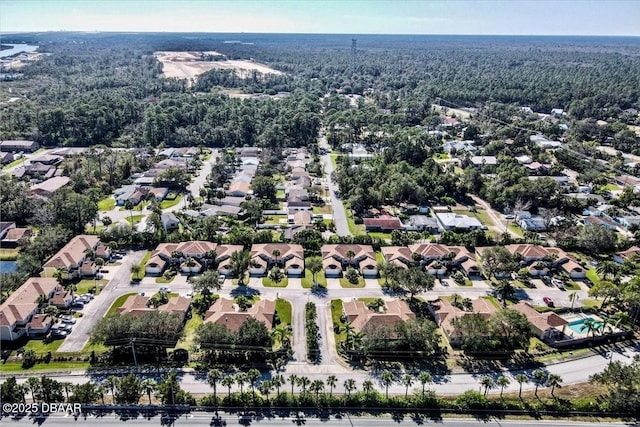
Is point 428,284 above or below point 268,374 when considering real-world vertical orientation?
above

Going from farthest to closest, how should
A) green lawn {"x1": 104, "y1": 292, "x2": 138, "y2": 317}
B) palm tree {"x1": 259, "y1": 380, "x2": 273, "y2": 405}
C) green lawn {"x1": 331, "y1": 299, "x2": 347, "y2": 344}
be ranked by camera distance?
green lawn {"x1": 104, "y1": 292, "x2": 138, "y2": 317}
green lawn {"x1": 331, "y1": 299, "x2": 347, "y2": 344}
palm tree {"x1": 259, "y1": 380, "x2": 273, "y2": 405}

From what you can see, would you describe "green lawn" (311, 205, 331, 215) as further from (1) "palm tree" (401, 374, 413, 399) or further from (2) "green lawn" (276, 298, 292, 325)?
(1) "palm tree" (401, 374, 413, 399)

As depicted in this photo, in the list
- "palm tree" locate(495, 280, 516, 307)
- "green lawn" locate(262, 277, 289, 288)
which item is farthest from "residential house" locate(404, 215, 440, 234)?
"green lawn" locate(262, 277, 289, 288)

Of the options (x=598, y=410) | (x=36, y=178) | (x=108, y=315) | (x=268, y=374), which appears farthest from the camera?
(x=36, y=178)

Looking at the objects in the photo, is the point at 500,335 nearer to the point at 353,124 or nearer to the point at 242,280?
the point at 242,280

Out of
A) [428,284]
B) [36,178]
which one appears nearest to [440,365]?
[428,284]

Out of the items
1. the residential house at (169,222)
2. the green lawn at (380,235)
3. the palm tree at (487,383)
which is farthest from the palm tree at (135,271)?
the palm tree at (487,383)

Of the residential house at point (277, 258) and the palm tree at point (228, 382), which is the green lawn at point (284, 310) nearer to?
the residential house at point (277, 258)
